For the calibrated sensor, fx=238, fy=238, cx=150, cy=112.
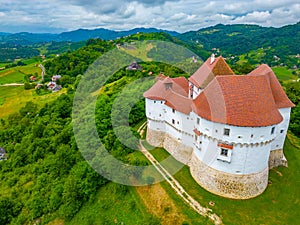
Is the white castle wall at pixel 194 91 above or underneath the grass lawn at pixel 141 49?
above

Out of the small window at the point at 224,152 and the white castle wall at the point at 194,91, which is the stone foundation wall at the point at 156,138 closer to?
the white castle wall at the point at 194,91

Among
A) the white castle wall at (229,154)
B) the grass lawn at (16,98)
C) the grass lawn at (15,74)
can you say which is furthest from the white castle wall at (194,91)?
the grass lawn at (15,74)

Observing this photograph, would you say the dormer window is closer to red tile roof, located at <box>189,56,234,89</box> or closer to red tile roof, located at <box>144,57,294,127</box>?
red tile roof, located at <box>144,57,294,127</box>

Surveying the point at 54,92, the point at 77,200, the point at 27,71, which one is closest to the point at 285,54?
the point at 54,92

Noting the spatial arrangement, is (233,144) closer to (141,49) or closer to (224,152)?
(224,152)

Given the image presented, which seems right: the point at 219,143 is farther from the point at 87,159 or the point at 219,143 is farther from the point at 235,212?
the point at 87,159

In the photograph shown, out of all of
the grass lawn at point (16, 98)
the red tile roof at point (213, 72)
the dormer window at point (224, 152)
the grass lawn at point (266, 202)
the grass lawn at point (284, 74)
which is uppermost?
the red tile roof at point (213, 72)

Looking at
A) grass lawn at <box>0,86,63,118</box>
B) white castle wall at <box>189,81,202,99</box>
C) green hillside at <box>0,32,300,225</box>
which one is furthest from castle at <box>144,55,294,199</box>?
grass lawn at <box>0,86,63,118</box>
